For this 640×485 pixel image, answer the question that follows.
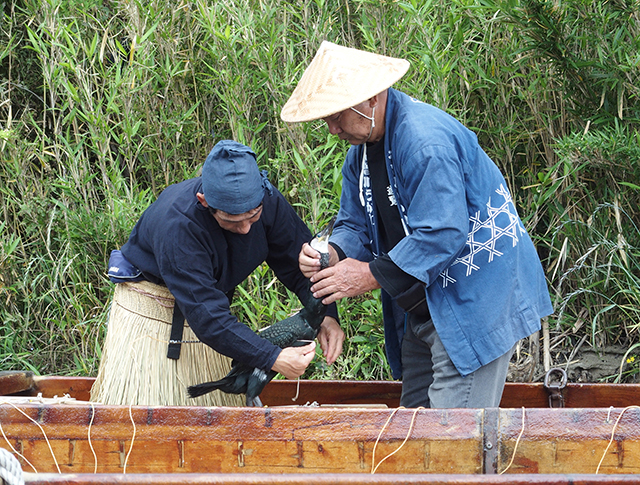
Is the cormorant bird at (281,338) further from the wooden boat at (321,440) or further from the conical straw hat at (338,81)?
the conical straw hat at (338,81)

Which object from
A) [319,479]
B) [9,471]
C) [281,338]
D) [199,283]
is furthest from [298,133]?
[9,471]

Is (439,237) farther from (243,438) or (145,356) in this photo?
(145,356)

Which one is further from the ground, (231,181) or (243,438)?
(231,181)

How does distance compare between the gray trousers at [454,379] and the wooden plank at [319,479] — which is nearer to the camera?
the wooden plank at [319,479]

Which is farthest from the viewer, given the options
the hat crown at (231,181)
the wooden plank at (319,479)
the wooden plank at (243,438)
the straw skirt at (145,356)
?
the straw skirt at (145,356)

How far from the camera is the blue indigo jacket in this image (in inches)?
83.5

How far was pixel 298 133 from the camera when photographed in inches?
156

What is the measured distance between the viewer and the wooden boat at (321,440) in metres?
2.22

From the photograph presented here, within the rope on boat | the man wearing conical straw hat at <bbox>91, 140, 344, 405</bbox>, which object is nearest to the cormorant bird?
the man wearing conical straw hat at <bbox>91, 140, 344, 405</bbox>

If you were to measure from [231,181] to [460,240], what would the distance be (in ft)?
2.89

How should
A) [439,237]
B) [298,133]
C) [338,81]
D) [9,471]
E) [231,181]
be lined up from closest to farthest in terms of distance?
[9,471], [439,237], [338,81], [231,181], [298,133]

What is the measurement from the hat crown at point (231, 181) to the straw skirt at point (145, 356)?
635 millimetres

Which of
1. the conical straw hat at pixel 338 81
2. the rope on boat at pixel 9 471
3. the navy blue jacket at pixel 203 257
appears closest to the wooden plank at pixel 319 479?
the rope on boat at pixel 9 471

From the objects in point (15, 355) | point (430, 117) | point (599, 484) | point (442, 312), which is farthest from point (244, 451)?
point (15, 355)
